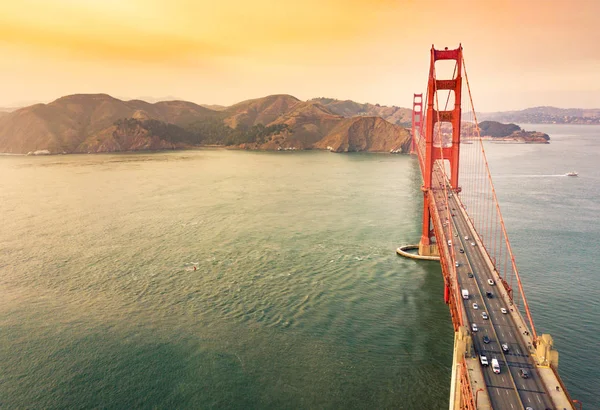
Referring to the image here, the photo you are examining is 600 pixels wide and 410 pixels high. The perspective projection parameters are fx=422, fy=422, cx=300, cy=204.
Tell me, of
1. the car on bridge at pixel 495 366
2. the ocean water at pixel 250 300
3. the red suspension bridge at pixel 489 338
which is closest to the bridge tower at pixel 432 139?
the red suspension bridge at pixel 489 338

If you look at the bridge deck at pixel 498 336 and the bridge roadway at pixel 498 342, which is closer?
the bridge roadway at pixel 498 342

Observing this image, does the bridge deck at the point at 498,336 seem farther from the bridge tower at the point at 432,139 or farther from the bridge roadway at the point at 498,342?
the bridge tower at the point at 432,139

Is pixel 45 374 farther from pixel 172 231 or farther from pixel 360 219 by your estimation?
pixel 360 219

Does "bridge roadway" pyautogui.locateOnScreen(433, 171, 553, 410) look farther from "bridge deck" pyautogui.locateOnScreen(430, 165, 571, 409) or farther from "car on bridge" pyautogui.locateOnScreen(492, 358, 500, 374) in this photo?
"car on bridge" pyautogui.locateOnScreen(492, 358, 500, 374)

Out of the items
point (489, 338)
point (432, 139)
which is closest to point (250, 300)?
point (489, 338)

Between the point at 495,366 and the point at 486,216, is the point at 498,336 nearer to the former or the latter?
the point at 495,366
